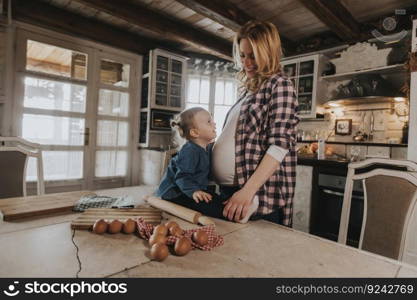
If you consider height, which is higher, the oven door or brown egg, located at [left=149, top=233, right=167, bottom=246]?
brown egg, located at [left=149, top=233, right=167, bottom=246]

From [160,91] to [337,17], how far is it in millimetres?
2666

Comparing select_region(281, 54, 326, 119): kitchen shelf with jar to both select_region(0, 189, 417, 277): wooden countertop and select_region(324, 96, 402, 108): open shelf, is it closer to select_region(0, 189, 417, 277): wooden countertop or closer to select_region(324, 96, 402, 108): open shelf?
select_region(324, 96, 402, 108): open shelf

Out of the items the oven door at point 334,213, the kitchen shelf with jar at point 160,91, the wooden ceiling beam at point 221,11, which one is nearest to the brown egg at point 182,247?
the oven door at point 334,213

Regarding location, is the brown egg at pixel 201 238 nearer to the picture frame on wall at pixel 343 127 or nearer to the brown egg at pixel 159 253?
the brown egg at pixel 159 253

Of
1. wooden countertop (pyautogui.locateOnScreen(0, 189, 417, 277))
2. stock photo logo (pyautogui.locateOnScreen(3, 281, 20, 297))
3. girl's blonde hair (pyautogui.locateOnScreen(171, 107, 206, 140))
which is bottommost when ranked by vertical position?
stock photo logo (pyautogui.locateOnScreen(3, 281, 20, 297))

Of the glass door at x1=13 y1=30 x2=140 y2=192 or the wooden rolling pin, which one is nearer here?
the wooden rolling pin

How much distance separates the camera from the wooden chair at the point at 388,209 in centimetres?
104

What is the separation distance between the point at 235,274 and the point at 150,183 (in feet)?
12.5

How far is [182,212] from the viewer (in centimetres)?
86

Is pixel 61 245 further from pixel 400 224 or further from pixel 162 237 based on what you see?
pixel 400 224

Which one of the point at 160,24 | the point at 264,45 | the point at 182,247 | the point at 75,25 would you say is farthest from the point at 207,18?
the point at 182,247

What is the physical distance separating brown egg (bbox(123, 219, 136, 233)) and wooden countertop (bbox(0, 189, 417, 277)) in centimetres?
2

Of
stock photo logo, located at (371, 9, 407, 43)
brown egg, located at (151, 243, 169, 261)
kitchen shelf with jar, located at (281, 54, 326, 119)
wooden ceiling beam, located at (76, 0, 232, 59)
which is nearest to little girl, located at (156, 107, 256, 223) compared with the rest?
brown egg, located at (151, 243, 169, 261)

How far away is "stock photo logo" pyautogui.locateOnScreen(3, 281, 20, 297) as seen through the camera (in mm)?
451
